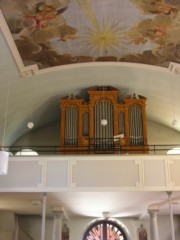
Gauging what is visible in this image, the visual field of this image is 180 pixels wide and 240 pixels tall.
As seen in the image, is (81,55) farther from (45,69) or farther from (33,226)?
(33,226)

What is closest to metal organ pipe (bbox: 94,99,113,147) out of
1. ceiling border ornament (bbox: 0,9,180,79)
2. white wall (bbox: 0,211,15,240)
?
ceiling border ornament (bbox: 0,9,180,79)

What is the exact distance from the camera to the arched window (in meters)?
15.9

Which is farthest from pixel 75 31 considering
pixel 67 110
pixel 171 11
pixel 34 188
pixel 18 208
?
pixel 18 208

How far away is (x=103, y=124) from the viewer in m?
12.0

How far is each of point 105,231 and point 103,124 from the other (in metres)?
6.32

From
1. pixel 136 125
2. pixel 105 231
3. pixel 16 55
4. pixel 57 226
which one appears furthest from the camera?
pixel 105 231

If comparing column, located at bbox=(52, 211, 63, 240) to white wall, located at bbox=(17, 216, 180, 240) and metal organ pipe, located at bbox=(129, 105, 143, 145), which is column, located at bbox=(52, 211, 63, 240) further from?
metal organ pipe, located at bbox=(129, 105, 143, 145)

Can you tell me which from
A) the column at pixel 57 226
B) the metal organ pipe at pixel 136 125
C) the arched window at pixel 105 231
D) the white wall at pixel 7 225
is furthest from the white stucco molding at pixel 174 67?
the white wall at pixel 7 225

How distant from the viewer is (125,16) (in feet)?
30.9

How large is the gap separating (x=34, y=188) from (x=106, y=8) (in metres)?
5.40

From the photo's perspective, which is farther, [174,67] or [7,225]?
[7,225]

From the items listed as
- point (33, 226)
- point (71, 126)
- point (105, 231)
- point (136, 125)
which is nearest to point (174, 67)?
point (136, 125)

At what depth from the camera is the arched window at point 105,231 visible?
15.9 m

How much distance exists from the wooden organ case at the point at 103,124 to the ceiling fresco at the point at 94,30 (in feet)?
6.25
